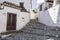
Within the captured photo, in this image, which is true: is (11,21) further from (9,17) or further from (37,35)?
(37,35)

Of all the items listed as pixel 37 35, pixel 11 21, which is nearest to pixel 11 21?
pixel 11 21

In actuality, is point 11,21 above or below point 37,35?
above

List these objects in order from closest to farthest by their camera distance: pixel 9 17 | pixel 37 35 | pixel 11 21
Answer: pixel 37 35 < pixel 9 17 < pixel 11 21

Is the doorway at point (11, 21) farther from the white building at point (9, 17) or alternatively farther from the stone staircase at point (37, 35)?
the stone staircase at point (37, 35)

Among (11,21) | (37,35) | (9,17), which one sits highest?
(9,17)

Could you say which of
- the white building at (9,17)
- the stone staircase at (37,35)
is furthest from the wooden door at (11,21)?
the stone staircase at (37,35)

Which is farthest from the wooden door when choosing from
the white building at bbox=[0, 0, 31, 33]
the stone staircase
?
the stone staircase

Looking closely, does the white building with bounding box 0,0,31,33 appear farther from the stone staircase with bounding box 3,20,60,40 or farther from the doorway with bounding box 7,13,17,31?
the stone staircase with bounding box 3,20,60,40

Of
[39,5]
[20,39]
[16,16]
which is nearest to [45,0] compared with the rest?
[39,5]

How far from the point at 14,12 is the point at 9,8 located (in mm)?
1163

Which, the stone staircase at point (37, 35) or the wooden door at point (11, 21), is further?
the wooden door at point (11, 21)

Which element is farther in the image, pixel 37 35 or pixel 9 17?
pixel 9 17

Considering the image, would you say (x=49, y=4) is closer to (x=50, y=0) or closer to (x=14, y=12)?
(x=50, y=0)

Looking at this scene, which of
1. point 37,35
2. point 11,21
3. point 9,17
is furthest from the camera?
point 11,21
